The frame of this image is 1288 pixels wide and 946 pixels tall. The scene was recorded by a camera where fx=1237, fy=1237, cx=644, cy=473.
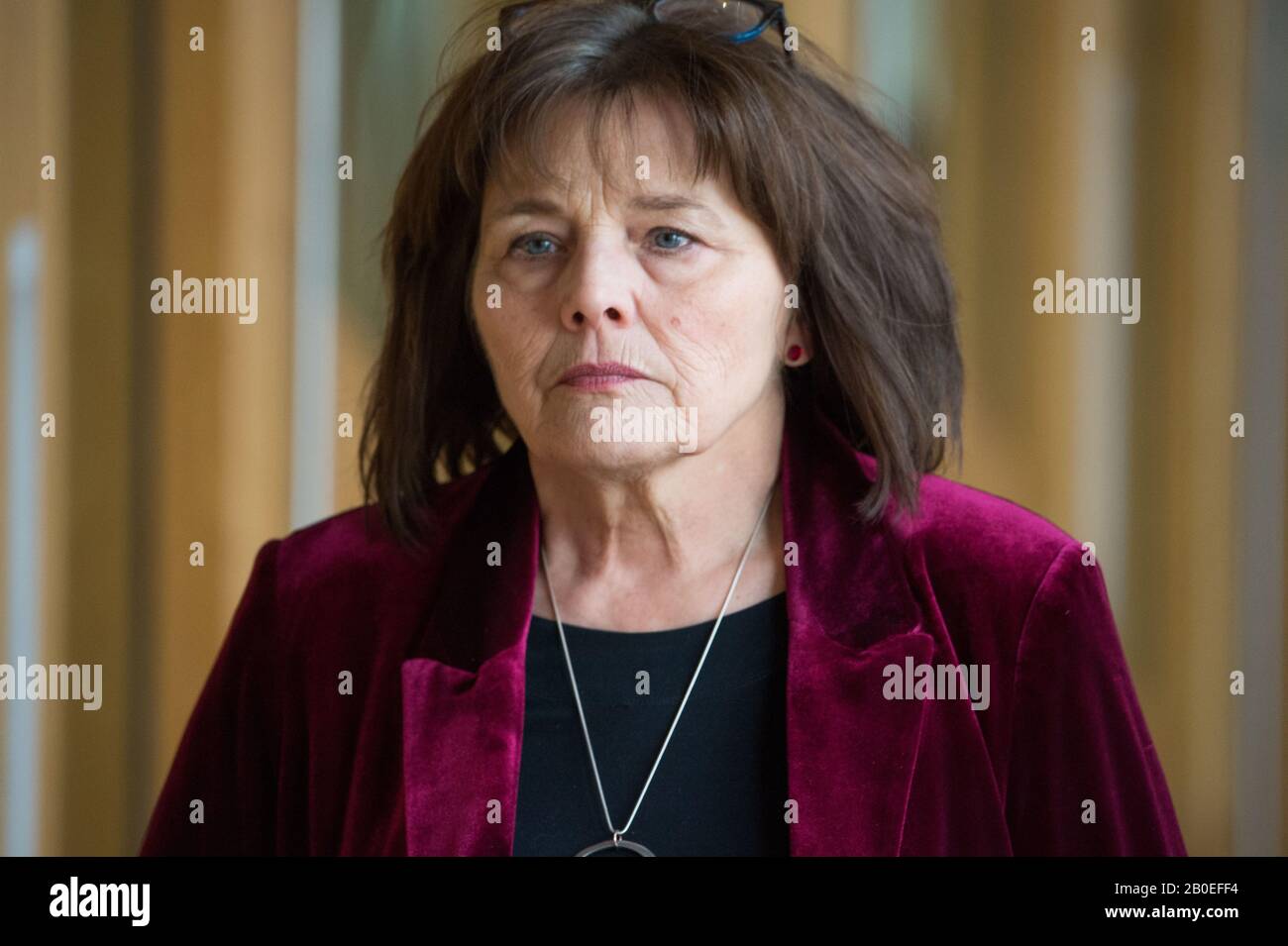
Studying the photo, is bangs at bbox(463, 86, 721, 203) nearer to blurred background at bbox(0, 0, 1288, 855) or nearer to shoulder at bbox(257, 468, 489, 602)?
blurred background at bbox(0, 0, 1288, 855)

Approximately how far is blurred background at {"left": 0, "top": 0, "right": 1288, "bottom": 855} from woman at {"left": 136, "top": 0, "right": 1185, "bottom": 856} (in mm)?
86

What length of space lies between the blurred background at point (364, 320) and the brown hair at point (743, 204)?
5 cm

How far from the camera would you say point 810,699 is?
3.96 feet

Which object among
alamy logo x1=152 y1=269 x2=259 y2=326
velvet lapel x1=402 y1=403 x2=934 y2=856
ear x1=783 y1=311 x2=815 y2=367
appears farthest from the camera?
alamy logo x1=152 y1=269 x2=259 y2=326

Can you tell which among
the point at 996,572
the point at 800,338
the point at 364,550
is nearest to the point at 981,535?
the point at 996,572

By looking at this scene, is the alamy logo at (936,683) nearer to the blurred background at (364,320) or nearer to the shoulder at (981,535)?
the shoulder at (981,535)

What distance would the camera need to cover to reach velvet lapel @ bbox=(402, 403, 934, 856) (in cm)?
119

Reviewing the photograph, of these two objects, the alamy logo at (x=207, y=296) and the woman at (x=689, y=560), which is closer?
the woman at (x=689, y=560)

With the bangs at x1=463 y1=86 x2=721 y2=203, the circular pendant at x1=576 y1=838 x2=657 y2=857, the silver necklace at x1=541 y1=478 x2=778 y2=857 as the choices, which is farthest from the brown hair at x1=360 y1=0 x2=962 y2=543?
the circular pendant at x1=576 y1=838 x2=657 y2=857

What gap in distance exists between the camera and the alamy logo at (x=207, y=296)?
4.67ft
